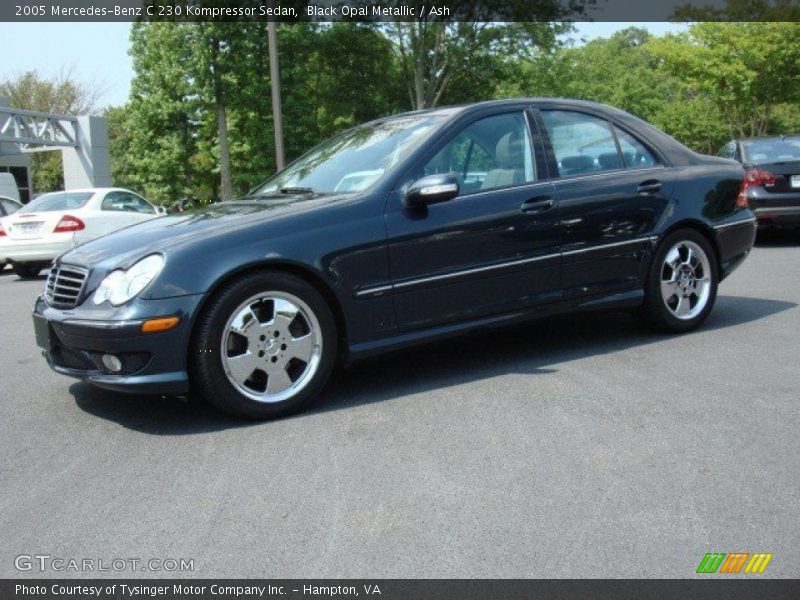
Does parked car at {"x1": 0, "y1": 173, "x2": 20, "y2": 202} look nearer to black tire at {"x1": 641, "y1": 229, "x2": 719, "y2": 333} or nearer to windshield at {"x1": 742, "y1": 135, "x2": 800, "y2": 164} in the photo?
windshield at {"x1": 742, "y1": 135, "x2": 800, "y2": 164}

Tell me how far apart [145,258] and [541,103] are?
277 cm

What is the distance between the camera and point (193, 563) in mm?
2910

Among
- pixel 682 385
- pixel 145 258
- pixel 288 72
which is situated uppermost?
pixel 288 72

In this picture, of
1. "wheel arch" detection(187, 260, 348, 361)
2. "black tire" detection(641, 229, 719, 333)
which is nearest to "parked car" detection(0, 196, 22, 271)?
"wheel arch" detection(187, 260, 348, 361)

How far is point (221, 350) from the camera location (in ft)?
14.4

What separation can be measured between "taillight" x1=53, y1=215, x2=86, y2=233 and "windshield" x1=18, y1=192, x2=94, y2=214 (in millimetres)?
324

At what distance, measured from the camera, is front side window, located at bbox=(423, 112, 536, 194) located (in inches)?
205

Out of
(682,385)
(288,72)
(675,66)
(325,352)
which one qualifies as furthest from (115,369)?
(675,66)

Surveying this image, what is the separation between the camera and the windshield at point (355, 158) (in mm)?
5180
